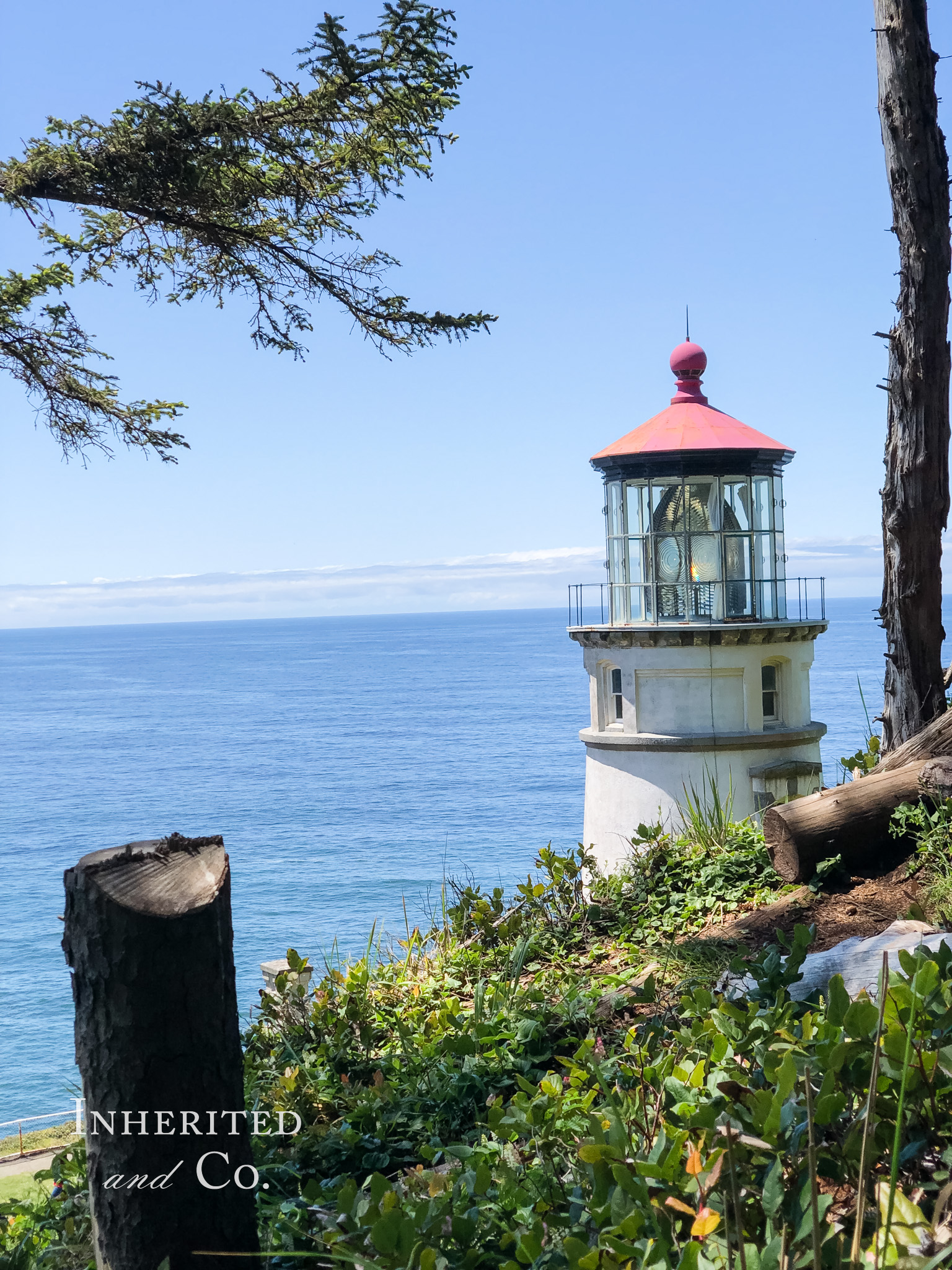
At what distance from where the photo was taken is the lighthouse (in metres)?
12.3

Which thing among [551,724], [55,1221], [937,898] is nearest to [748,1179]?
[55,1221]

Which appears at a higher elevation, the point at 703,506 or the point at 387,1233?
the point at 703,506

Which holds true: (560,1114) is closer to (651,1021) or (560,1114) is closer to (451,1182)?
(451,1182)

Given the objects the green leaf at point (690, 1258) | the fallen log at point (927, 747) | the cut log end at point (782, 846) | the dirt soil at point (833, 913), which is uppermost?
the fallen log at point (927, 747)

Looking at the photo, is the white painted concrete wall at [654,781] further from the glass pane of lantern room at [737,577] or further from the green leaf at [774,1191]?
the green leaf at [774,1191]

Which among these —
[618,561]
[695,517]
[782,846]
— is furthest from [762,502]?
[782,846]

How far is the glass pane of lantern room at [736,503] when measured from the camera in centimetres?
1249

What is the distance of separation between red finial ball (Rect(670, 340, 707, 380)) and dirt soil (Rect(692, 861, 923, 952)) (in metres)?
8.99

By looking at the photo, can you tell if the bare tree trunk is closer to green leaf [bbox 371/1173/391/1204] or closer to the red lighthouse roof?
the red lighthouse roof

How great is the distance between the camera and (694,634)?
1220cm

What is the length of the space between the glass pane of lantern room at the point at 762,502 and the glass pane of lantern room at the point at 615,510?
155 centimetres

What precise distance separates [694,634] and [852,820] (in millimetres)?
6953

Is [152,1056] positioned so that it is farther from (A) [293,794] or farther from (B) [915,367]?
(A) [293,794]

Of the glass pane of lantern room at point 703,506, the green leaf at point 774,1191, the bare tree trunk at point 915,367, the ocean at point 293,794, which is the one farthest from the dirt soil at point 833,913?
the glass pane of lantern room at point 703,506
